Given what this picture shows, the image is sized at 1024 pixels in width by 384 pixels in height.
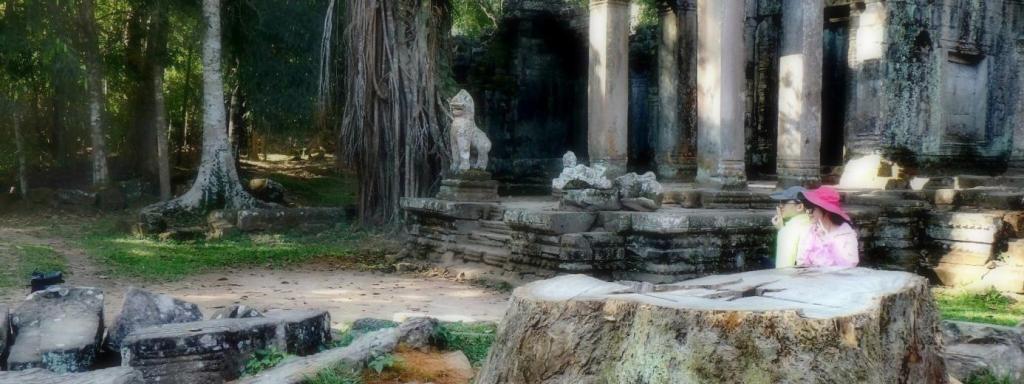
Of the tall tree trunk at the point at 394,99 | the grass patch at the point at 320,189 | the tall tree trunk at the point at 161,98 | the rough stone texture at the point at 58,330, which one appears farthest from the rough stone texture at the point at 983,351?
the tall tree trunk at the point at 161,98

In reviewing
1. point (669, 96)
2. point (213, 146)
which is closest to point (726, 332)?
point (669, 96)

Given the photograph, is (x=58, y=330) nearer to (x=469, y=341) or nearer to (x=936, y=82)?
(x=469, y=341)

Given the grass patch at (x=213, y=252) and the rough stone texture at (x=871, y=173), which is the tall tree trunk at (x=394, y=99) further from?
the rough stone texture at (x=871, y=173)

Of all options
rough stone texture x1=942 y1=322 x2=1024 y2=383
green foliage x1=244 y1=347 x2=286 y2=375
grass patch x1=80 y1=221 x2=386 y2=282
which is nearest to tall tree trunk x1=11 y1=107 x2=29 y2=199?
grass patch x1=80 y1=221 x2=386 y2=282

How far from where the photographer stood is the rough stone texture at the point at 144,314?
18.2ft

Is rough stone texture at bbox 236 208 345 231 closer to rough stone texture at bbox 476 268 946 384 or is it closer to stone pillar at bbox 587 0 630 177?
stone pillar at bbox 587 0 630 177

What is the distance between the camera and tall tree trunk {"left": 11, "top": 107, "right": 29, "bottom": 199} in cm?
1553

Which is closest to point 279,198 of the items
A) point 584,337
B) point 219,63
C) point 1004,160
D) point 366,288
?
→ point 219,63

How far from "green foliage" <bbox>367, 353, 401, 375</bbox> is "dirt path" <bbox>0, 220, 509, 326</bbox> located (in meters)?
A: 2.36

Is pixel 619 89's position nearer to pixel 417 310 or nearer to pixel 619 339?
pixel 417 310

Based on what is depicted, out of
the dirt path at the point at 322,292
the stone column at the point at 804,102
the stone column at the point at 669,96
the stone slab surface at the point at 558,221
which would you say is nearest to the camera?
the dirt path at the point at 322,292

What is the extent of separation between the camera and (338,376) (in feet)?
15.2

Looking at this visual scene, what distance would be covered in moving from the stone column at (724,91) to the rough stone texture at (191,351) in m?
6.33

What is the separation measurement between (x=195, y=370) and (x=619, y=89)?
23.9 ft
